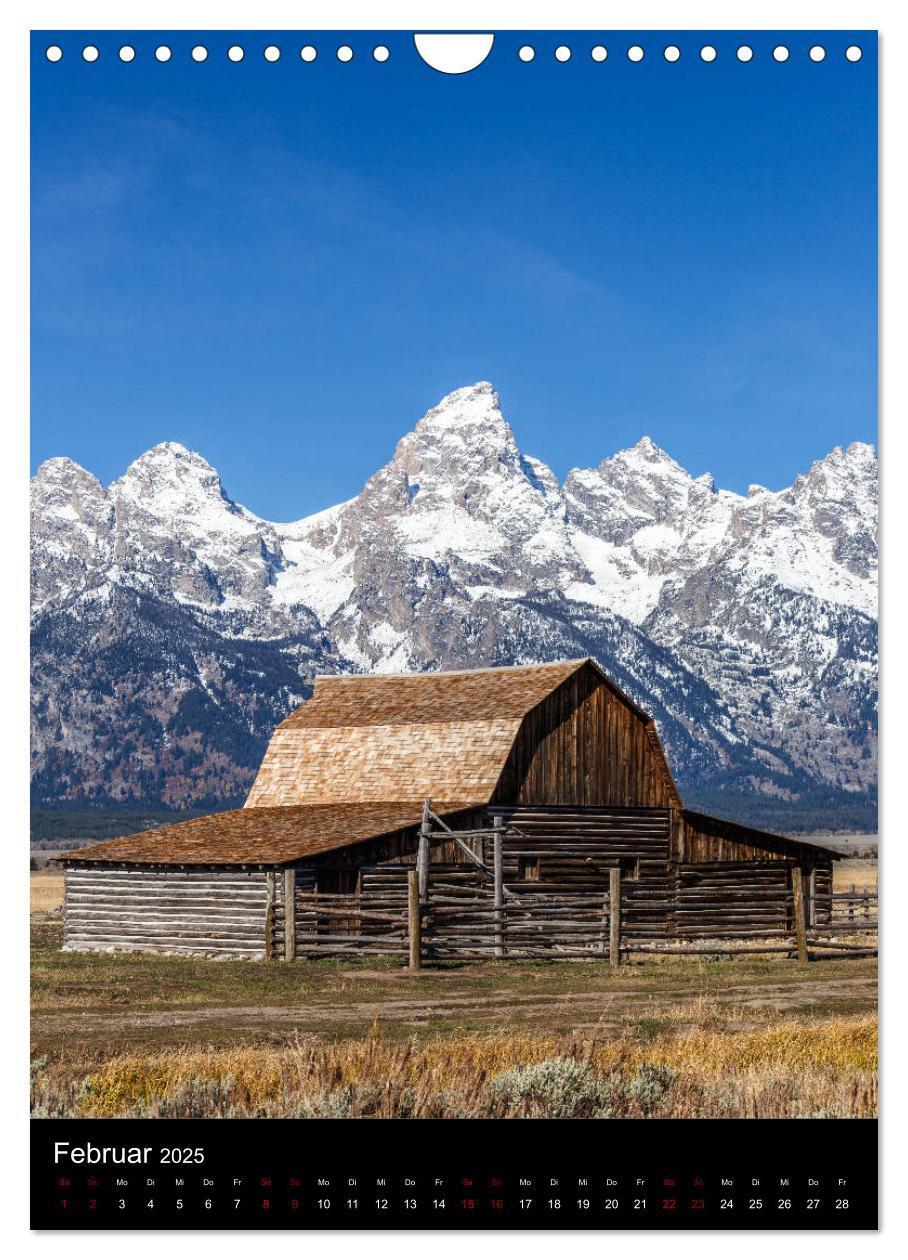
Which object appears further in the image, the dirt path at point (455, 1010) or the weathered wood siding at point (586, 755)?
the weathered wood siding at point (586, 755)

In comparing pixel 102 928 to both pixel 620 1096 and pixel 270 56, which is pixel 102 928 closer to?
pixel 620 1096

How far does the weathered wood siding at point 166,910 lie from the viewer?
34.1 m

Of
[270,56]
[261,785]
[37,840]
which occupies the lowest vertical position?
[37,840]

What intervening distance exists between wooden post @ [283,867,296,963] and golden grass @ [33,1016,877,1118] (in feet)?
55.3

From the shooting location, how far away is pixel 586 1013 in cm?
2272

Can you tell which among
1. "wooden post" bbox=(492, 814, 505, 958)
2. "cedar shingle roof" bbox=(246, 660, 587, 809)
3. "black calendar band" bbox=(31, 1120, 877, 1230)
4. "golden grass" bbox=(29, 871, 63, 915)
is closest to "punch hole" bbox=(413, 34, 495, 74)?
"black calendar band" bbox=(31, 1120, 877, 1230)

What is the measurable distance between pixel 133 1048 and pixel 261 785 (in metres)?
25.2

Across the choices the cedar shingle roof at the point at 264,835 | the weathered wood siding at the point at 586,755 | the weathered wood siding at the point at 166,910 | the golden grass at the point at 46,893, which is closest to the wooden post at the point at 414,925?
the cedar shingle roof at the point at 264,835

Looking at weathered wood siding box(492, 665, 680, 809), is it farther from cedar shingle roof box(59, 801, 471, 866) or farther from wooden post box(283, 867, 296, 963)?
wooden post box(283, 867, 296, 963)

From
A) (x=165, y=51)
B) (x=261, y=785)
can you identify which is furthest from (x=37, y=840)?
(x=165, y=51)

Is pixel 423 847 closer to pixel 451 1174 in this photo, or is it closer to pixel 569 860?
pixel 569 860

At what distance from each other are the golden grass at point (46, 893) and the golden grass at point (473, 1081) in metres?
41.5

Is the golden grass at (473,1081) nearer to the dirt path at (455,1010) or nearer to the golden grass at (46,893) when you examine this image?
the dirt path at (455,1010)

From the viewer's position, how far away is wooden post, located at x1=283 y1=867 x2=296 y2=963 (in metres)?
32.5
